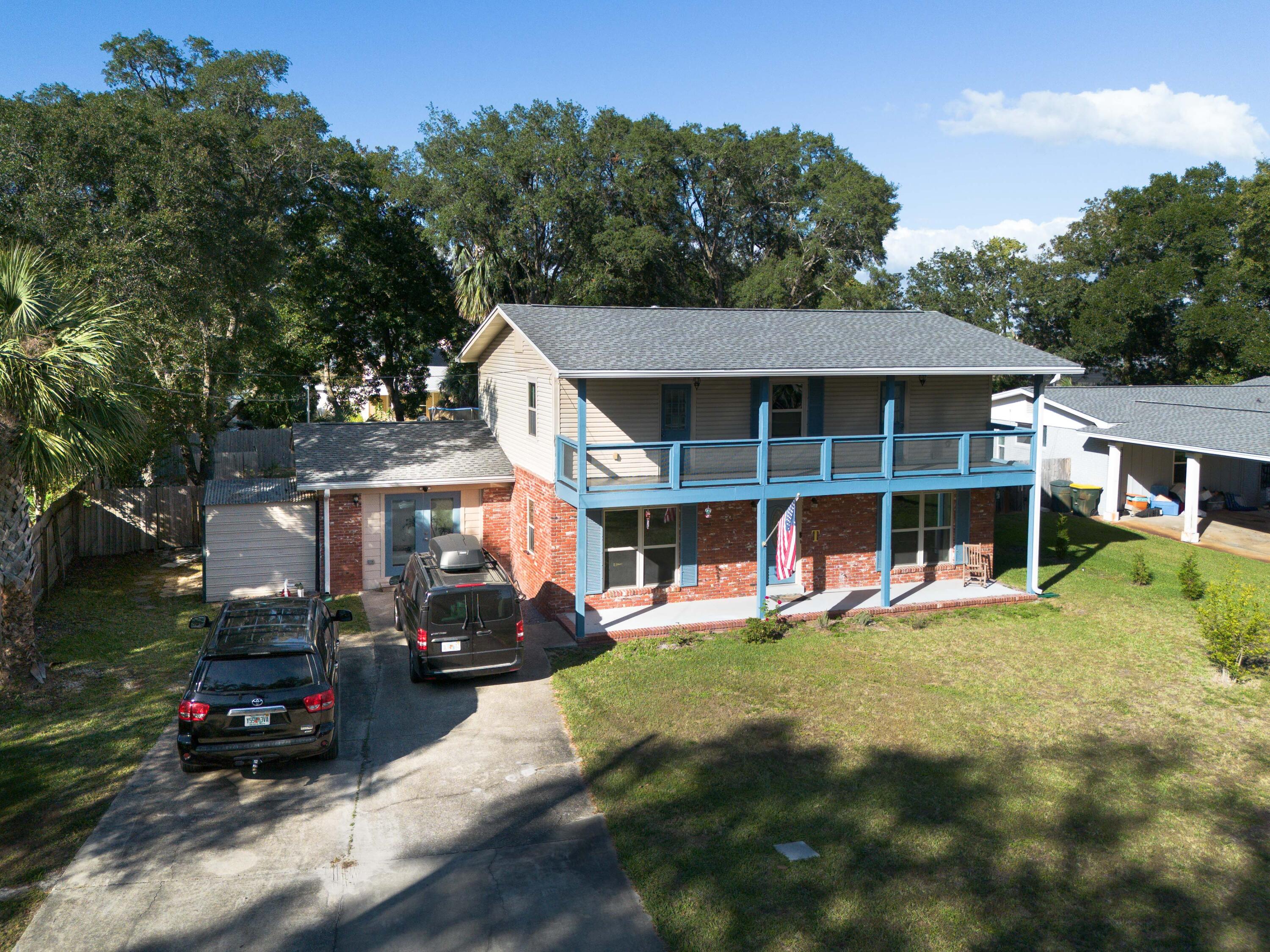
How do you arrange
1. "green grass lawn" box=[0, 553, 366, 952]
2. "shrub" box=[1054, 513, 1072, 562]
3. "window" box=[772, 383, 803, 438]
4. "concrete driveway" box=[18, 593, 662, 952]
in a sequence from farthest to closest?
"shrub" box=[1054, 513, 1072, 562], "window" box=[772, 383, 803, 438], "green grass lawn" box=[0, 553, 366, 952], "concrete driveway" box=[18, 593, 662, 952]

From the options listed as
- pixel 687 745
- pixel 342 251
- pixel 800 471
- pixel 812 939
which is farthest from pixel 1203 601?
pixel 342 251

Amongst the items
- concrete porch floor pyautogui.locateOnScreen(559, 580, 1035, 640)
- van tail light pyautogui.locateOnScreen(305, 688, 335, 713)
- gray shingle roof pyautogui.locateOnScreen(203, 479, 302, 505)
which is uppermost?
gray shingle roof pyautogui.locateOnScreen(203, 479, 302, 505)

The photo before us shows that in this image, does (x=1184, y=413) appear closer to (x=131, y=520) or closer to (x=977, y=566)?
(x=977, y=566)

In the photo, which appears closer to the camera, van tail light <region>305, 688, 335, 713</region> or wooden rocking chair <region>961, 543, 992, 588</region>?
van tail light <region>305, 688, 335, 713</region>

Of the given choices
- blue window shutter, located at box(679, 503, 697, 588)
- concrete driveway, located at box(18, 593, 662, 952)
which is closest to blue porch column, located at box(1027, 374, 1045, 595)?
blue window shutter, located at box(679, 503, 697, 588)

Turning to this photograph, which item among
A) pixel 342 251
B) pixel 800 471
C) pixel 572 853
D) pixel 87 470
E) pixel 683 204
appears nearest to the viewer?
pixel 572 853

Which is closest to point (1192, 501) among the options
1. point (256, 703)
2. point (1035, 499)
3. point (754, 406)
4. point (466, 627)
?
point (1035, 499)

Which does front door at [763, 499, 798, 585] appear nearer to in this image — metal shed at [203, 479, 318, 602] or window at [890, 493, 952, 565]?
window at [890, 493, 952, 565]

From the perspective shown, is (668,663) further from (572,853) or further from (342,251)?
(342,251)
